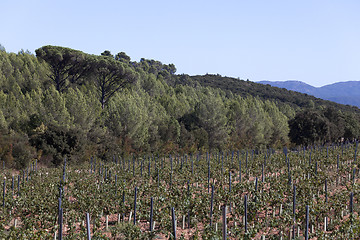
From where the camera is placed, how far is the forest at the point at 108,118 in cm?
2648

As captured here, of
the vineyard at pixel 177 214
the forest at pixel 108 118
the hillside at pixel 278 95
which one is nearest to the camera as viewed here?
the vineyard at pixel 177 214

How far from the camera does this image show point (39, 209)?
37.8 ft

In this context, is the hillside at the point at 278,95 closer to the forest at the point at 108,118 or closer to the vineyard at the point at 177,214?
the forest at the point at 108,118

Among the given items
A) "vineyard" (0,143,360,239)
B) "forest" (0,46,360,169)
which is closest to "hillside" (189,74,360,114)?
"forest" (0,46,360,169)

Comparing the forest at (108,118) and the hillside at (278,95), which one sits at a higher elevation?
the hillside at (278,95)

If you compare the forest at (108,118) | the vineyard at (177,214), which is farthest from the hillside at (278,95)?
the vineyard at (177,214)

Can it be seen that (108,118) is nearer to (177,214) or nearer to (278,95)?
(177,214)

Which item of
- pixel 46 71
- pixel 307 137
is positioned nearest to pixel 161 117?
pixel 46 71

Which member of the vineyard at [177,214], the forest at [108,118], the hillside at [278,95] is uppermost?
the hillside at [278,95]

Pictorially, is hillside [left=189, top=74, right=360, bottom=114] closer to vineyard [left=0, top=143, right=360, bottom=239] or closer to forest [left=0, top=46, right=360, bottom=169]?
forest [left=0, top=46, right=360, bottom=169]

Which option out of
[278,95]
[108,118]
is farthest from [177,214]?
[278,95]

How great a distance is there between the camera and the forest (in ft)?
86.9

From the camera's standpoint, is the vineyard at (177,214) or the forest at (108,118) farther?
the forest at (108,118)

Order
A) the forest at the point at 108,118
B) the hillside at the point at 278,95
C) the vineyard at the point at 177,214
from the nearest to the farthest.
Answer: the vineyard at the point at 177,214 < the forest at the point at 108,118 < the hillside at the point at 278,95
